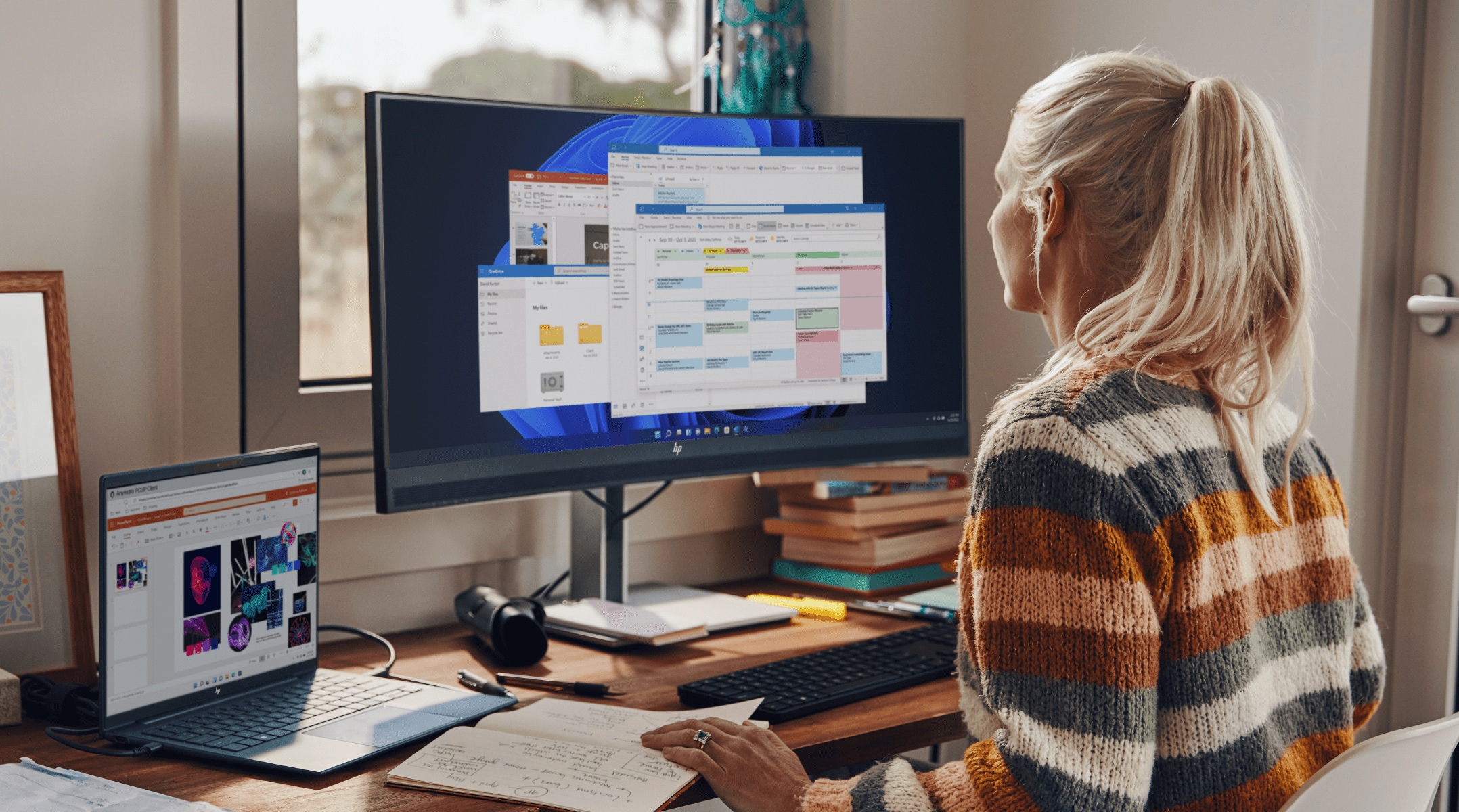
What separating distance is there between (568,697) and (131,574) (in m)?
0.42

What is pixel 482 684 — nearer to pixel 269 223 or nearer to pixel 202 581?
pixel 202 581

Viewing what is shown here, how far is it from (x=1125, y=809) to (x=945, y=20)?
1.47 metres

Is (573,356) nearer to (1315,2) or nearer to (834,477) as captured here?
(834,477)

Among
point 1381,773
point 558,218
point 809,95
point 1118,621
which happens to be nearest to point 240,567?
point 558,218

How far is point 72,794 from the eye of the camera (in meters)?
0.91

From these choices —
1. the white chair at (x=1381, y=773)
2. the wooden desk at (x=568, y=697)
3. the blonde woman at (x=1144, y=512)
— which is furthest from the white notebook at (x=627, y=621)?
the white chair at (x=1381, y=773)

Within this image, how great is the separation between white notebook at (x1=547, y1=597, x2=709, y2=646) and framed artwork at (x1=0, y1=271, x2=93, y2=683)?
0.51 m

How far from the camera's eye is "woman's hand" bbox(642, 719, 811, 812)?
39.0 inches

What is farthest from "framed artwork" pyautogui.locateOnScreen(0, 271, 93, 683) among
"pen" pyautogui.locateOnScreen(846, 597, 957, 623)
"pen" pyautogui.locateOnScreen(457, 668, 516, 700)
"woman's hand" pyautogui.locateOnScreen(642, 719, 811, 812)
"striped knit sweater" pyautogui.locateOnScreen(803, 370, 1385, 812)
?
"pen" pyautogui.locateOnScreen(846, 597, 957, 623)

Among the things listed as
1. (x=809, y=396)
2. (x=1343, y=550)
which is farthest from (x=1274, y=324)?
(x=809, y=396)

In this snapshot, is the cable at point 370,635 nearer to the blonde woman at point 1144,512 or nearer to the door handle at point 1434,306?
the blonde woman at point 1144,512

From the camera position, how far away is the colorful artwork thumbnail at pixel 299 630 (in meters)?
1.22

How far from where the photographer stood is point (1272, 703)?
3.22ft

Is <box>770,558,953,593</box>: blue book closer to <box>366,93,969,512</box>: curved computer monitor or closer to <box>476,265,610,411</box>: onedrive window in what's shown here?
<box>366,93,969,512</box>: curved computer monitor
